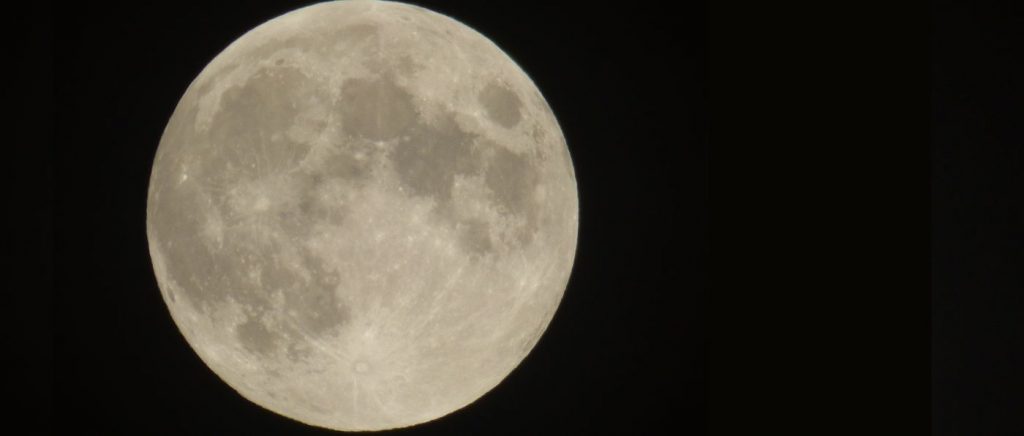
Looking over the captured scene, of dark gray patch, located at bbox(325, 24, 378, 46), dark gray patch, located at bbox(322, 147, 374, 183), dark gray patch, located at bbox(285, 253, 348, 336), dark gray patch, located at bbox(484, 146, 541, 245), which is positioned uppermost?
dark gray patch, located at bbox(325, 24, 378, 46)

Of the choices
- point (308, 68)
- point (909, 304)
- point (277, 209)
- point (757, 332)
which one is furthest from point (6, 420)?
point (909, 304)

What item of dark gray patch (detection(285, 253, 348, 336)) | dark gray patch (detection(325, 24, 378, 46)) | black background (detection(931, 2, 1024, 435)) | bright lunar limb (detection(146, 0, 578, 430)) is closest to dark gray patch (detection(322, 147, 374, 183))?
bright lunar limb (detection(146, 0, 578, 430))

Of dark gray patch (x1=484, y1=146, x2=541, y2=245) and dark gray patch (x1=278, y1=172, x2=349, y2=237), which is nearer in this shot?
dark gray patch (x1=278, y1=172, x2=349, y2=237)

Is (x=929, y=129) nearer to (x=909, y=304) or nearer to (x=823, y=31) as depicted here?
(x=909, y=304)

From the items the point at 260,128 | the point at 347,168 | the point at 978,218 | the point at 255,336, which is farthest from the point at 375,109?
the point at 978,218

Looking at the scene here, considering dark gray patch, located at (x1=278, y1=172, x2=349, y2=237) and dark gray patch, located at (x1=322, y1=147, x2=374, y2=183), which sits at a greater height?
dark gray patch, located at (x1=322, y1=147, x2=374, y2=183)

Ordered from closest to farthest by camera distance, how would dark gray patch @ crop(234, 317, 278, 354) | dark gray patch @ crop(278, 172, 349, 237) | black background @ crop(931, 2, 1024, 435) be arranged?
black background @ crop(931, 2, 1024, 435)
dark gray patch @ crop(278, 172, 349, 237)
dark gray patch @ crop(234, 317, 278, 354)

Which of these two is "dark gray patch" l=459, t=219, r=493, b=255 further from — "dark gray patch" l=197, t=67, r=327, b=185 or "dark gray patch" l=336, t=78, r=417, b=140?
"dark gray patch" l=197, t=67, r=327, b=185
